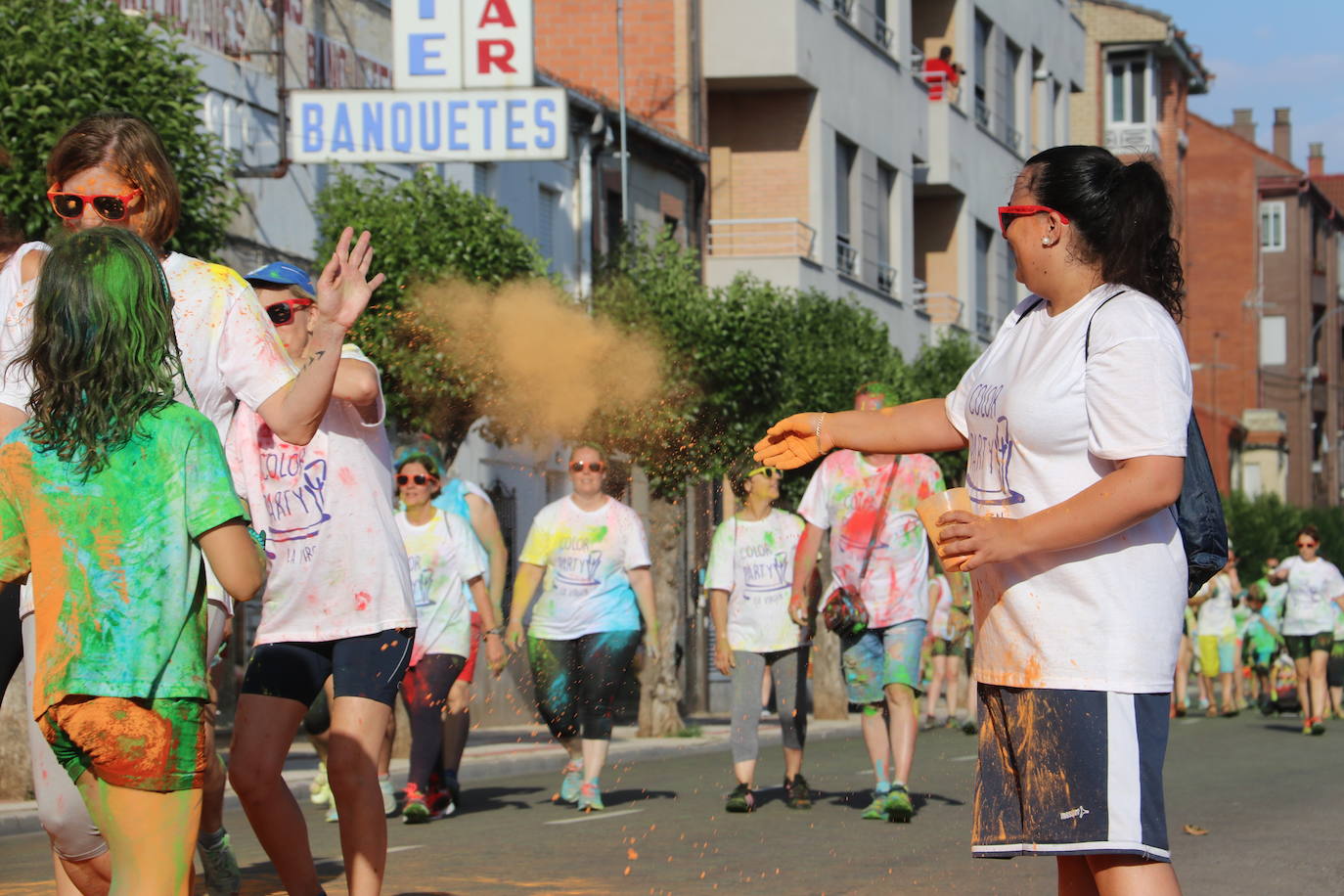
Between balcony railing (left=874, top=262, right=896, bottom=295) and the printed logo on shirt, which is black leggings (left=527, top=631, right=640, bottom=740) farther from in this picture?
balcony railing (left=874, top=262, right=896, bottom=295)

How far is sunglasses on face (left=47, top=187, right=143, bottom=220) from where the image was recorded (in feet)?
15.5

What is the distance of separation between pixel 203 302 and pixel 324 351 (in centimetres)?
33

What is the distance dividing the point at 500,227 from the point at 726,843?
332 inches

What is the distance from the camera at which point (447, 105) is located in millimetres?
16172

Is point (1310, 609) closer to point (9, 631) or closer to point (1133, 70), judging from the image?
point (9, 631)

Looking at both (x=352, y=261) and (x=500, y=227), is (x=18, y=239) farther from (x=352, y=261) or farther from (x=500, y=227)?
(x=500, y=227)

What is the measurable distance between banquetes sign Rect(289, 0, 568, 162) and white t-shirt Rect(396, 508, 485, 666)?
19.8ft

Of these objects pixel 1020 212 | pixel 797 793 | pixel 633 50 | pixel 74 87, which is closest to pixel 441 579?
pixel 797 793

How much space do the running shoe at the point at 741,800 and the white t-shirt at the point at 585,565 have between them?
0.99 meters

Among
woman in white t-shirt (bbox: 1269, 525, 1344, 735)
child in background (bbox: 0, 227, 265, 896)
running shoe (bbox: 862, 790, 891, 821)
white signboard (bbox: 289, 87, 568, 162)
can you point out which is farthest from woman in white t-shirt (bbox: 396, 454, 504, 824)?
woman in white t-shirt (bbox: 1269, 525, 1344, 735)

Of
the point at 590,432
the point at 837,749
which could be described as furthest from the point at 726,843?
the point at 837,749

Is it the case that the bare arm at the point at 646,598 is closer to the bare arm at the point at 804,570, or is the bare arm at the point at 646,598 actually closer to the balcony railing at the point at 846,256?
the bare arm at the point at 804,570

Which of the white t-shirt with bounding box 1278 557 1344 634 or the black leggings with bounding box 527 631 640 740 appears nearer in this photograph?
the black leggings with bounding box 527 631 640 740

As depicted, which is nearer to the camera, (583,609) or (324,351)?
(324,351)
